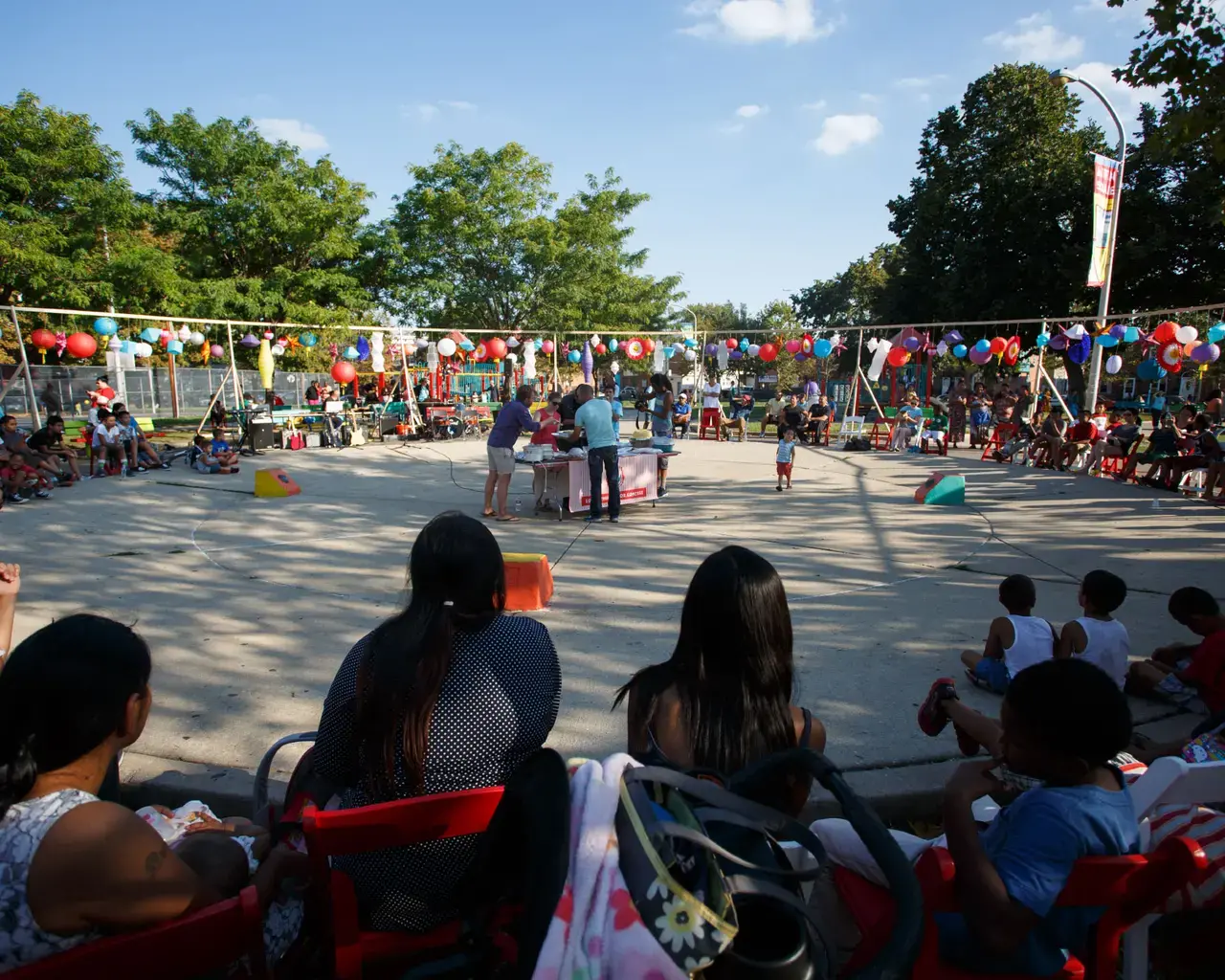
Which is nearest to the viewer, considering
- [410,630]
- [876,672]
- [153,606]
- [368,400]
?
[410,630]

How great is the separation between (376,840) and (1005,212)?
33.4m

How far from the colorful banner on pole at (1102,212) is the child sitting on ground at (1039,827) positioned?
58.2 ft

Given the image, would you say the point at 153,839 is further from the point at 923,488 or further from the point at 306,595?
the point at 923,488

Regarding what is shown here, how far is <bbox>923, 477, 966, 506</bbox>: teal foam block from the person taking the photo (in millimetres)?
11391

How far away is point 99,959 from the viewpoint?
1488 mm

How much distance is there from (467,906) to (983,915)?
1.18m

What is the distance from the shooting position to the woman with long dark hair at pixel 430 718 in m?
1.85

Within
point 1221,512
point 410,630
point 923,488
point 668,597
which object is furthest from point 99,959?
point 1221,512

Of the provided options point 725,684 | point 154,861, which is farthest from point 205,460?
point 725,684

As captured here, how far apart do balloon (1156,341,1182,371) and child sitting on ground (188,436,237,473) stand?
17.8m

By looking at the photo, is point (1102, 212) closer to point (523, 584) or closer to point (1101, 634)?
point (1101, 634)

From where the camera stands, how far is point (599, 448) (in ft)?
31.8

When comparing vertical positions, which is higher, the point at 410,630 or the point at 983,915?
the point at 410,630

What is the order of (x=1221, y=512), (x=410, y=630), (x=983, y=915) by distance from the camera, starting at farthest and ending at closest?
(x=1221, y=512)
(x=410, y=630)
(x=983, y=915)
